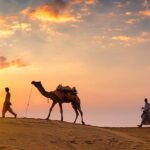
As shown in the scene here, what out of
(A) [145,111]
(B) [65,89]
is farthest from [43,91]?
(A) [145,111]

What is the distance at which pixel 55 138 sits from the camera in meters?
21.6

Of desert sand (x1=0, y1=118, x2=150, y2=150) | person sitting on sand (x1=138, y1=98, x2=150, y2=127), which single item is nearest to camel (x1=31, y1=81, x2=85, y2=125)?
desert sand (x1=0, y1=118, x2=150, y2=150)

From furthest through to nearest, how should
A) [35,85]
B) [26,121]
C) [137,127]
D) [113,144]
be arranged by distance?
[137,127] < [35,85] < [26,121] < [113,144]

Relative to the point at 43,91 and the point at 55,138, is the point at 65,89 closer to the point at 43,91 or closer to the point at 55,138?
the point at 43,91

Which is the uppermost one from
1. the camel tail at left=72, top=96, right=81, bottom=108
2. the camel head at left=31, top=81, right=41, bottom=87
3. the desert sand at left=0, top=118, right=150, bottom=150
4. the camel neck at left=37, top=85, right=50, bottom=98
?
the camel head at left=31, top=81, right=41, bottom=87

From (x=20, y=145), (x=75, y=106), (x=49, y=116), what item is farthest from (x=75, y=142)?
(x=75, y=106)

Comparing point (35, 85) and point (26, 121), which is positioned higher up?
point (35, 85)

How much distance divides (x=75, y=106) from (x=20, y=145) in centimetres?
1128

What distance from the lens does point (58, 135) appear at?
22266mm

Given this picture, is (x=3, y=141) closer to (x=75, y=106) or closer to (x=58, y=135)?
(x=58, y=135)

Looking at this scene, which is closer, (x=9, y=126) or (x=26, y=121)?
(x=9, y=126)

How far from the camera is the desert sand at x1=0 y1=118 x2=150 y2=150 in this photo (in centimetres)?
1997

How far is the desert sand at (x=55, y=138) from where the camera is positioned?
1997 cm

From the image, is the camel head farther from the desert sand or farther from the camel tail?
the desert sand
